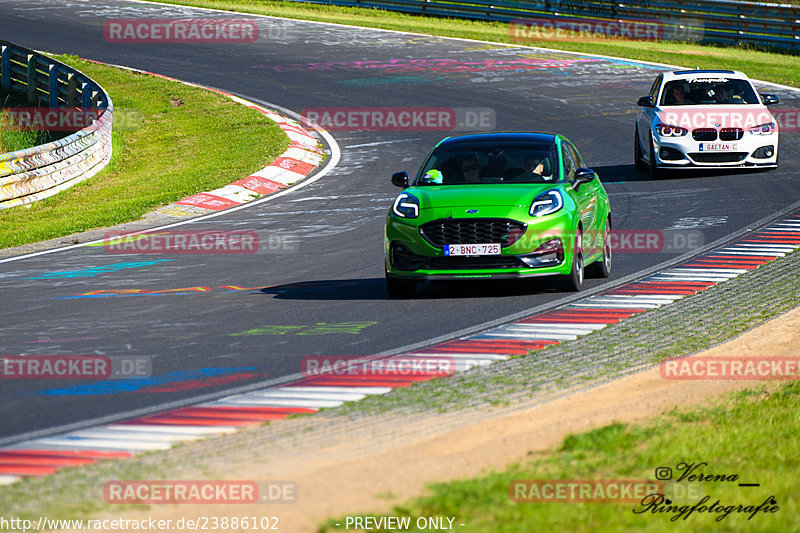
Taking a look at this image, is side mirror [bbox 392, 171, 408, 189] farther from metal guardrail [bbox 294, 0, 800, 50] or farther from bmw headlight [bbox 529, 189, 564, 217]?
metal guardrail [bbox 294, 0, 800, 50]

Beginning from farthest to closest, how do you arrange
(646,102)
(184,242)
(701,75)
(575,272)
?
1. (701,75)
2. (646,102)
3. (184,242)
4. (575,272)

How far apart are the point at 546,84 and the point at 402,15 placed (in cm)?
1533

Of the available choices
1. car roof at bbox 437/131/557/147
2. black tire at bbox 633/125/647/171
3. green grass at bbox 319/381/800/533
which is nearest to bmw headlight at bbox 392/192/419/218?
car roof at bbox 437/131/557/147

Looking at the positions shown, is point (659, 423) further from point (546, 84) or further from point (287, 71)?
point (287, 71)

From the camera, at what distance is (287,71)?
115ft

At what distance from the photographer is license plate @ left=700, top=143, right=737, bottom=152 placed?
2078cm

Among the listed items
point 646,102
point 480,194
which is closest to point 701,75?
point 646,102

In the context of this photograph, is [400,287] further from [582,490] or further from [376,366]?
[582,490]

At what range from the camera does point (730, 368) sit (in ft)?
29.6

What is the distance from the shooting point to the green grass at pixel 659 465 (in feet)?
18.4

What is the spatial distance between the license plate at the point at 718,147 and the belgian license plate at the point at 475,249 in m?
9.89

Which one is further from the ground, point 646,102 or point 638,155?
point 646,102

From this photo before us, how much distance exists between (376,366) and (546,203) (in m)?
3.67

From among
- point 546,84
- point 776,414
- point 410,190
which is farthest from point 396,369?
point 546,84
